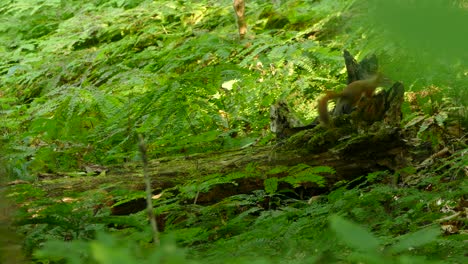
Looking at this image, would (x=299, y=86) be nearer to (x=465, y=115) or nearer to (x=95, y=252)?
(x=465, y=115)

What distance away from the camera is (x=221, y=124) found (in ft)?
14.1

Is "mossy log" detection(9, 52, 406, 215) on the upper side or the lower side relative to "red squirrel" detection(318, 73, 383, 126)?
lower

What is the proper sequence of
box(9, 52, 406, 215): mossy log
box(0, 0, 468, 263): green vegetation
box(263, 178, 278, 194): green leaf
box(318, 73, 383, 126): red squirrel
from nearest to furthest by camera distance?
1. box(0, 0, 468, 263): green vegetation
2. box(318, 73, 383, 126): red squirrel
3. box(263, 178, 278, 194): green leaf
4. box(9, 52, 406, 215): mossy log

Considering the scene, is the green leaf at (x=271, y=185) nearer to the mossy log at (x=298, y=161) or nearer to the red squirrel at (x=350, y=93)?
the mossy log at (x=298, y=161)

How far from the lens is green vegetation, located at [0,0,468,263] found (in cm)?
79

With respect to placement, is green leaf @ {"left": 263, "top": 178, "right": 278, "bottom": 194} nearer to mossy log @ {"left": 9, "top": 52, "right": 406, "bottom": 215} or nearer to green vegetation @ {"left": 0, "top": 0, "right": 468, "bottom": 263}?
green vegetation @ {"left": 0, "top": 0, "right": 468, "bottom": 263}

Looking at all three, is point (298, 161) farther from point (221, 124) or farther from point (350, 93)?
point (350, 93)

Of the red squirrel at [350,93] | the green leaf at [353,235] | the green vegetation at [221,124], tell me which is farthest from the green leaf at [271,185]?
the green leaf at [353,235]

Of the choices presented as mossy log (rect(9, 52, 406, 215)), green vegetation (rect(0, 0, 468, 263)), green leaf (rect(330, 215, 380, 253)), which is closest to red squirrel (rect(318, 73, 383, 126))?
green vegetation (rect(0, 0, 468, 263))

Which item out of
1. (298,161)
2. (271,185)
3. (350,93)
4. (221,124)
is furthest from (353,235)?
(221,124)

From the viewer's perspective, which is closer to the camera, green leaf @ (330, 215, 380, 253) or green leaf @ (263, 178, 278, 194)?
green leaf @ (330, 215, 380, 253)

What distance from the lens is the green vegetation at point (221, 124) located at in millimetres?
788

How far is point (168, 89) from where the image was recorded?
330cm

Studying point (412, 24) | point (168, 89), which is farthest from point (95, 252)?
point (168, 89)
